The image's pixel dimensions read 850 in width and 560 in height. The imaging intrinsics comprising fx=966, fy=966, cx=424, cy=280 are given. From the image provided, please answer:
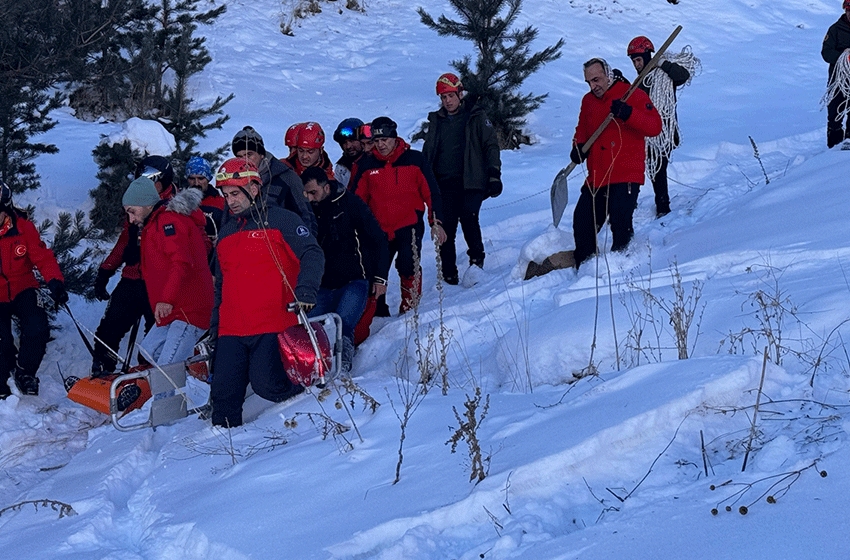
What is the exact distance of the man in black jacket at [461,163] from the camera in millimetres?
7926

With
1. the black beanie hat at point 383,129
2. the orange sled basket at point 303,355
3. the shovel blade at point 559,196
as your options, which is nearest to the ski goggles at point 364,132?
the black beanie hat at point 383,129

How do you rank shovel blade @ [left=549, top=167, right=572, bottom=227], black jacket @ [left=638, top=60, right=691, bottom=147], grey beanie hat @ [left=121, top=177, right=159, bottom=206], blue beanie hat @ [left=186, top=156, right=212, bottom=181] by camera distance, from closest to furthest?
grey beanie hat @ [left=121, top=177, right=159, bottom=206], shovel blade @ [left=549, top=167, right=572, bottom=227], blue beanie hat @ [left=186, top=156, right=212, bottom=181], black jacket @ [left=638, top=60, right=691, bottom=147]

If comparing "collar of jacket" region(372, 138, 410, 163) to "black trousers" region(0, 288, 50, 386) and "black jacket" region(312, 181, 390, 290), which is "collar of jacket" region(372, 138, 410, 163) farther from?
"black trousers" region(0, 288, 50, 386)

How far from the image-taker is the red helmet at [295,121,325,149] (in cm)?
696

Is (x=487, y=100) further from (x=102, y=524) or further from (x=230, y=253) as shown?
(x=102, y=524)

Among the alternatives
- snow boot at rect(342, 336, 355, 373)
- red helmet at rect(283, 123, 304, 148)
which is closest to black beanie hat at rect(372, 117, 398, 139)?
red helmet at rect(283, 123, 304, 148)

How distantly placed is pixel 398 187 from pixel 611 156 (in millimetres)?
1675

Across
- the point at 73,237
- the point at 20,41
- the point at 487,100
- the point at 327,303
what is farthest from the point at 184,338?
the point at 487,100

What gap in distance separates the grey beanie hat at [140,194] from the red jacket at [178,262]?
98mm

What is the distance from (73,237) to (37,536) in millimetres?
4284

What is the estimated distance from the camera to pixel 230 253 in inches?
209

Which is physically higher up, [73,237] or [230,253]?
[230,253]

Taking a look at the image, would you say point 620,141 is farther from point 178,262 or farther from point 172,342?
point 172,342

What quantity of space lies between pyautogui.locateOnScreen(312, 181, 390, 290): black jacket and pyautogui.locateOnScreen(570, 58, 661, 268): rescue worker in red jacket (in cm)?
155
